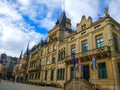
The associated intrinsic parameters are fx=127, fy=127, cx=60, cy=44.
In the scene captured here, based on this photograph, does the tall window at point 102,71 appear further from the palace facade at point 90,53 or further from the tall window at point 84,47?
the tall window at point 84,47

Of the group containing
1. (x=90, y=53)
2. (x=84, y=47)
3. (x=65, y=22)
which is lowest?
(x=90, y=53)

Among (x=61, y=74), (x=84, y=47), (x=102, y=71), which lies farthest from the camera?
(x=61, y=74)

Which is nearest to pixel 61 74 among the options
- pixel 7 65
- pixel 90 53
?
pixel 90 53

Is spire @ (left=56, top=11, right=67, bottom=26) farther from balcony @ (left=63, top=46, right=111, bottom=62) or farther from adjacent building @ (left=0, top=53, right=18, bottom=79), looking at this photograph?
adjacent building @ (left=0, top=53, right=18, bottom=79)

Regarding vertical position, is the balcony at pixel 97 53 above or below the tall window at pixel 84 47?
below

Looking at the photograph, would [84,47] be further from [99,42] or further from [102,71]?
[102,71]

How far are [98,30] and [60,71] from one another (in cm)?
1457

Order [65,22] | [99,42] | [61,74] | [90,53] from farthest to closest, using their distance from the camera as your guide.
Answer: [65,22] → [61,74] → [99,42] → [90,53]

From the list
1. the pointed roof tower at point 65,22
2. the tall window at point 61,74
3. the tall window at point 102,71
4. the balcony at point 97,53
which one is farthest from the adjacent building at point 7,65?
the tall window at point 102,71

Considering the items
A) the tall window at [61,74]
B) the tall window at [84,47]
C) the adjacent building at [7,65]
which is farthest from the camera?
the adjacent building at [7,65]

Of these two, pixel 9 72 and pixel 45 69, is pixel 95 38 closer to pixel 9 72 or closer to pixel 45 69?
pixel 45 69

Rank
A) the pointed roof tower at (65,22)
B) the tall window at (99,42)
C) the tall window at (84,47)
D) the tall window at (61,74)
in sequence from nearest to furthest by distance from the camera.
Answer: the tall window at (99,42)
the tall window at (84,47)
the tall window at (61,74)
the pointed roof tower at (65,22)

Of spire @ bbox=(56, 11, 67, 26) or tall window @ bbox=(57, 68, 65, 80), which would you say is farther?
spire @ bbox=(56, 11, 67, 26)

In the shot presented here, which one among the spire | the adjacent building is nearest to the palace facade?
the spire
